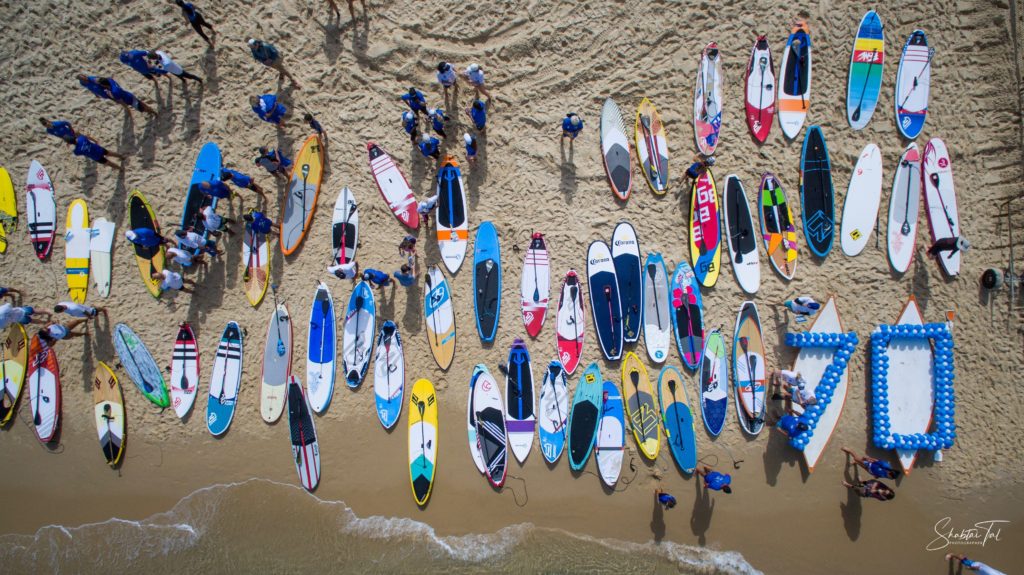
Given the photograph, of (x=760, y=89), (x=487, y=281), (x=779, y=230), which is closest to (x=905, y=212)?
(x=779, y=230)

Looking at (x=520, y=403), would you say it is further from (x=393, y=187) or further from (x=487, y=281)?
(x=393, y=187)

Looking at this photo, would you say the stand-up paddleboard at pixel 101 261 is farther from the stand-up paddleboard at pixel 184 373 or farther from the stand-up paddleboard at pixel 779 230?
the stand-up paddleboard at pixel 779 230

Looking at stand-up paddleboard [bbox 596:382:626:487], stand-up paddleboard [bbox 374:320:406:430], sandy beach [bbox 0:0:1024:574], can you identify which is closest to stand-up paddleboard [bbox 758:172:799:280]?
sandy beach [bbox 0:0:1024:574]

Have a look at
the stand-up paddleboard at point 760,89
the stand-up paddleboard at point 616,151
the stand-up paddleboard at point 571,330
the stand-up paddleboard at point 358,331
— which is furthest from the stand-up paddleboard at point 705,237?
the stand-up paddleboard at point 358,331

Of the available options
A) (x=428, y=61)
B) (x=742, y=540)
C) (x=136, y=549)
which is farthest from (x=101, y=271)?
(x=742, y=540)

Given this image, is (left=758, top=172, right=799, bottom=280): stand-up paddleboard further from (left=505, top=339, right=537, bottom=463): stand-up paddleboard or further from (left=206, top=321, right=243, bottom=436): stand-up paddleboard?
(left=206, top=321, right=243, bottom=436): stand-up paddleboard

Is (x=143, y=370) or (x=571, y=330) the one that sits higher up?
(x=571, y=330)
